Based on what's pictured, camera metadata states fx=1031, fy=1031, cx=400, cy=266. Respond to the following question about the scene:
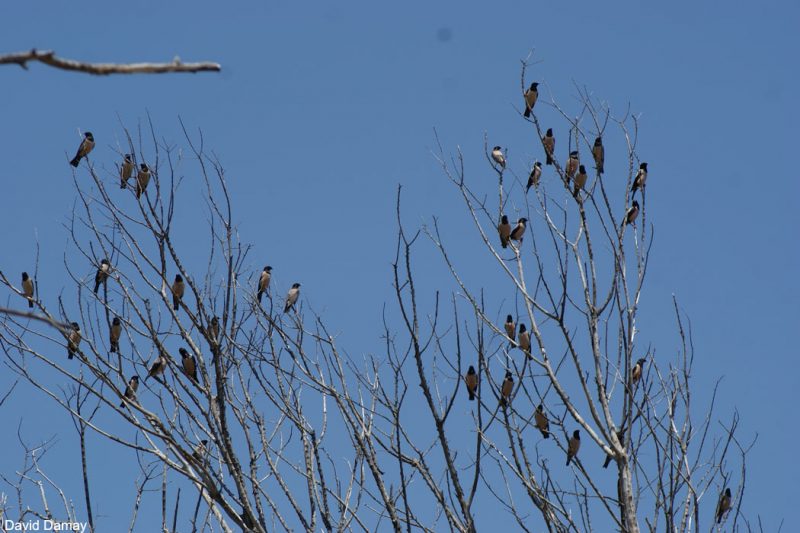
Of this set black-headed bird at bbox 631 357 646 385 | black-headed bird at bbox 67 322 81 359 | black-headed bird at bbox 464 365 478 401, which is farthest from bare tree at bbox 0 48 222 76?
black-headed bird at bbox 464 365 478 401

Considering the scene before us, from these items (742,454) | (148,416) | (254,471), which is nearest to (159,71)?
(148,416)

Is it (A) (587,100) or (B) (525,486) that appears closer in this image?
(B) (525,486)

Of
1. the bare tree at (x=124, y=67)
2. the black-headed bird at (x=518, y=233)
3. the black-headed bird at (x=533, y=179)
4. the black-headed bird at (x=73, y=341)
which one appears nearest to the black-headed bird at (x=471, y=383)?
the black-headed bird at (x=518, y=233)

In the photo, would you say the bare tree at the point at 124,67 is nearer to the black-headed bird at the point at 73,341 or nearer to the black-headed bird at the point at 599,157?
the black-headed bird at the point at 73,341

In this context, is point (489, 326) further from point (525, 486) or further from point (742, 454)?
point (742, 454)

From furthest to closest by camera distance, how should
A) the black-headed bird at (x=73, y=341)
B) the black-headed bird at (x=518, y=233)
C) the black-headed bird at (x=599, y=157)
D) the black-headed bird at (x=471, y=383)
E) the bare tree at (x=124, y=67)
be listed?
the black-headed bird at (x=471, y=383), the black-headed bird at (x=518, y=233), the black-headed bird at (x=599, y=157), the black-headed bird at (x=73, y=341), the bare tree at (x=124, y=67)

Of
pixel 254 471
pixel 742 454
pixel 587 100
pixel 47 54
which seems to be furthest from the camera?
pixel 587 100

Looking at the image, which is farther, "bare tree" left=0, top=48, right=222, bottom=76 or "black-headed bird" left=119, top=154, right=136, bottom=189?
"black-headed bird" left=119, top=154, right=136, bottom=189

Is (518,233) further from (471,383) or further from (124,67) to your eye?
(124,67)

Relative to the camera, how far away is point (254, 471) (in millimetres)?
5219

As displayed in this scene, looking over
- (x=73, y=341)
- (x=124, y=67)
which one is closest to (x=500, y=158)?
(x=73, y=341)

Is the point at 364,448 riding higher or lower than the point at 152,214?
lower

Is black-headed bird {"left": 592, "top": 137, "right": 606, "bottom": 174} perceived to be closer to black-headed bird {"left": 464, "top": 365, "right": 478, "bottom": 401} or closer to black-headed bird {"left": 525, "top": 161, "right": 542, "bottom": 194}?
black-headed bird {"left": 525, "top": 161, "right": 542, "bottom": 194}

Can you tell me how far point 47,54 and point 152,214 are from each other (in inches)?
156
